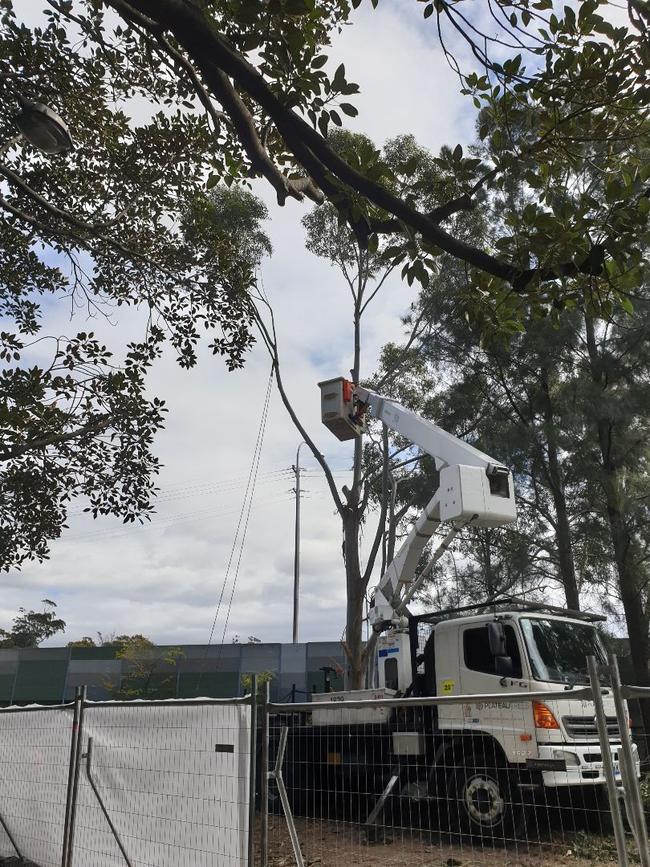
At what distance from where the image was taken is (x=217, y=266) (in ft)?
27.7

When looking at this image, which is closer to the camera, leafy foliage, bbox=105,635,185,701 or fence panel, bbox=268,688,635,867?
fence panel, bbox=268,688,635,867

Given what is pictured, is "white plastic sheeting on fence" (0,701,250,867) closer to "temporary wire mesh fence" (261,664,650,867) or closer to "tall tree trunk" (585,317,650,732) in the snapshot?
"temporary wire mesh fence" (261,664,650,867)

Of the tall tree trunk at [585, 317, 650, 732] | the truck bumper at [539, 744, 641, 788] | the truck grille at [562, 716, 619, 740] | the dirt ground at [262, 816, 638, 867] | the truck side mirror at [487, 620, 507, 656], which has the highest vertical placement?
the tall tree trunk at [585, 317, 650, 732]

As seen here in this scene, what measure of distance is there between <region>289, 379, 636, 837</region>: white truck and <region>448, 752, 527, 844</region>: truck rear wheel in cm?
2

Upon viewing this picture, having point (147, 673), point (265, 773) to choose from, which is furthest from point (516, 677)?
point (147, 673)

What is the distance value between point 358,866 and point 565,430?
11.9 meters

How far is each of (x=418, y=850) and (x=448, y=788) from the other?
1.25 metres

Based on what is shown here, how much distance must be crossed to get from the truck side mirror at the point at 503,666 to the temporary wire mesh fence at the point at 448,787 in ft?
1.43

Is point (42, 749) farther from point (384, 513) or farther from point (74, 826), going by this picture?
point (384, 513)

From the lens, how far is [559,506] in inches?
648

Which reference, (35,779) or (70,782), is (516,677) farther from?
(35,779)

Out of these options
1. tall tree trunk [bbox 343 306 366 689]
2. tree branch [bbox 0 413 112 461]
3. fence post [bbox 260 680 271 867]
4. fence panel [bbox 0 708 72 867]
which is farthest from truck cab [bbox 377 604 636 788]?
tall tree trunk [bbox 343 306 366 689]

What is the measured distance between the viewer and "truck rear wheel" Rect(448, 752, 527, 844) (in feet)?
20.5

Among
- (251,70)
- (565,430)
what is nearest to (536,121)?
(251,70)
